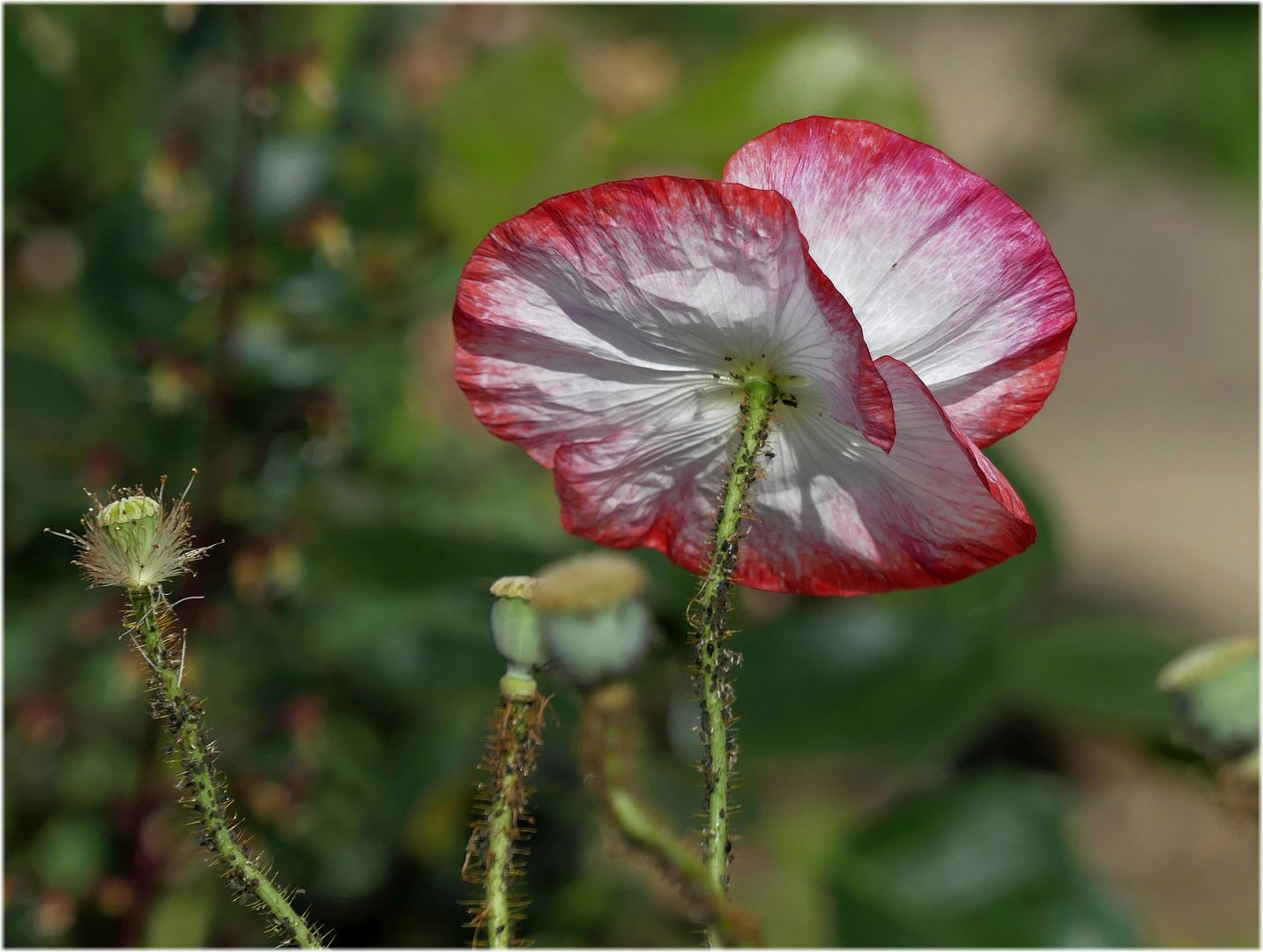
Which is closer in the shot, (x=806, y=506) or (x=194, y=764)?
(x=194, y=764)

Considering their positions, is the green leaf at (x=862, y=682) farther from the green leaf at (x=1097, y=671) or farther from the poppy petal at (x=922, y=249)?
the poppy petal at (x=922, y=249)

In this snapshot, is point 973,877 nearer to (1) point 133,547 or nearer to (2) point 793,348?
(2) point 793,348

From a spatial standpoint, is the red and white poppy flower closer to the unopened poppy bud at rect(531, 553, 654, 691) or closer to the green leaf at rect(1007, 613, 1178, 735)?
the unopened poppy bud at rect(531, 553, 654, 691)

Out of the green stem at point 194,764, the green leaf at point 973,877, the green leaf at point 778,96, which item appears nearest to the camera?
the green stem at point 194,764

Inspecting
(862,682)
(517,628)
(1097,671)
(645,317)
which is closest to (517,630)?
(517,628)

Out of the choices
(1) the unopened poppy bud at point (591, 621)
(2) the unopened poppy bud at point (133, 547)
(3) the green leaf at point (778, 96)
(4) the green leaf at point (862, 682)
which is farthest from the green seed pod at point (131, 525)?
(3) the green leaf at point (778, 96)

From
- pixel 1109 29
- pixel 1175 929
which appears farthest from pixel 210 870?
pixel 1109 29
